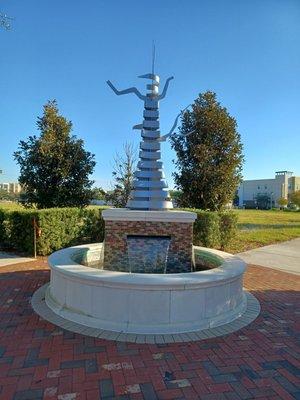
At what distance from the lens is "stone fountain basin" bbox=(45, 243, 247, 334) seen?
4.52 m

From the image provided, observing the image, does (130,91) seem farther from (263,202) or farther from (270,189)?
(270,189)

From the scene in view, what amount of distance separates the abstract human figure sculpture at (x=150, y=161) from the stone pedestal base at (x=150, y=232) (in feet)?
1.18

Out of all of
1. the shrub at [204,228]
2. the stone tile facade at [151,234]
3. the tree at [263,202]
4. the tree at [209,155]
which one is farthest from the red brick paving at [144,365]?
the tree at [263,202]

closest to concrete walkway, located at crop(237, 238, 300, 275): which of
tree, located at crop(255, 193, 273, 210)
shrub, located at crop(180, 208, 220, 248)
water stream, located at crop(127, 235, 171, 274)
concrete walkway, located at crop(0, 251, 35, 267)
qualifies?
shrub, located at crop(180, 208, 220, 248)

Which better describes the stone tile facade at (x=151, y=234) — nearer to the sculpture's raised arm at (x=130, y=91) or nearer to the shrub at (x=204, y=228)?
the sculpture's raised arm at (x=130, y=91)

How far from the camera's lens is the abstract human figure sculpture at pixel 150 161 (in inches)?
265

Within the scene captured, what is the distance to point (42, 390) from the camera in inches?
125

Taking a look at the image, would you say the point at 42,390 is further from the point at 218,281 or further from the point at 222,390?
the point at 218,281

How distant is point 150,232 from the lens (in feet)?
21.2

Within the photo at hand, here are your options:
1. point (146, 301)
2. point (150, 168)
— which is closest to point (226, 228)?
point (150, 168)

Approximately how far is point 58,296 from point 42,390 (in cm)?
214

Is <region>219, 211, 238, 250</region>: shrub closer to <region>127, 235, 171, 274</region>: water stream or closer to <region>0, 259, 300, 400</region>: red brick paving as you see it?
<region>127, 235, 171, 274</region>: water stream

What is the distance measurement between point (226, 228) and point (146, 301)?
27.8 feet

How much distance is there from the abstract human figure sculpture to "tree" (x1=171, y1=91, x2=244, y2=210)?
20.7ft
